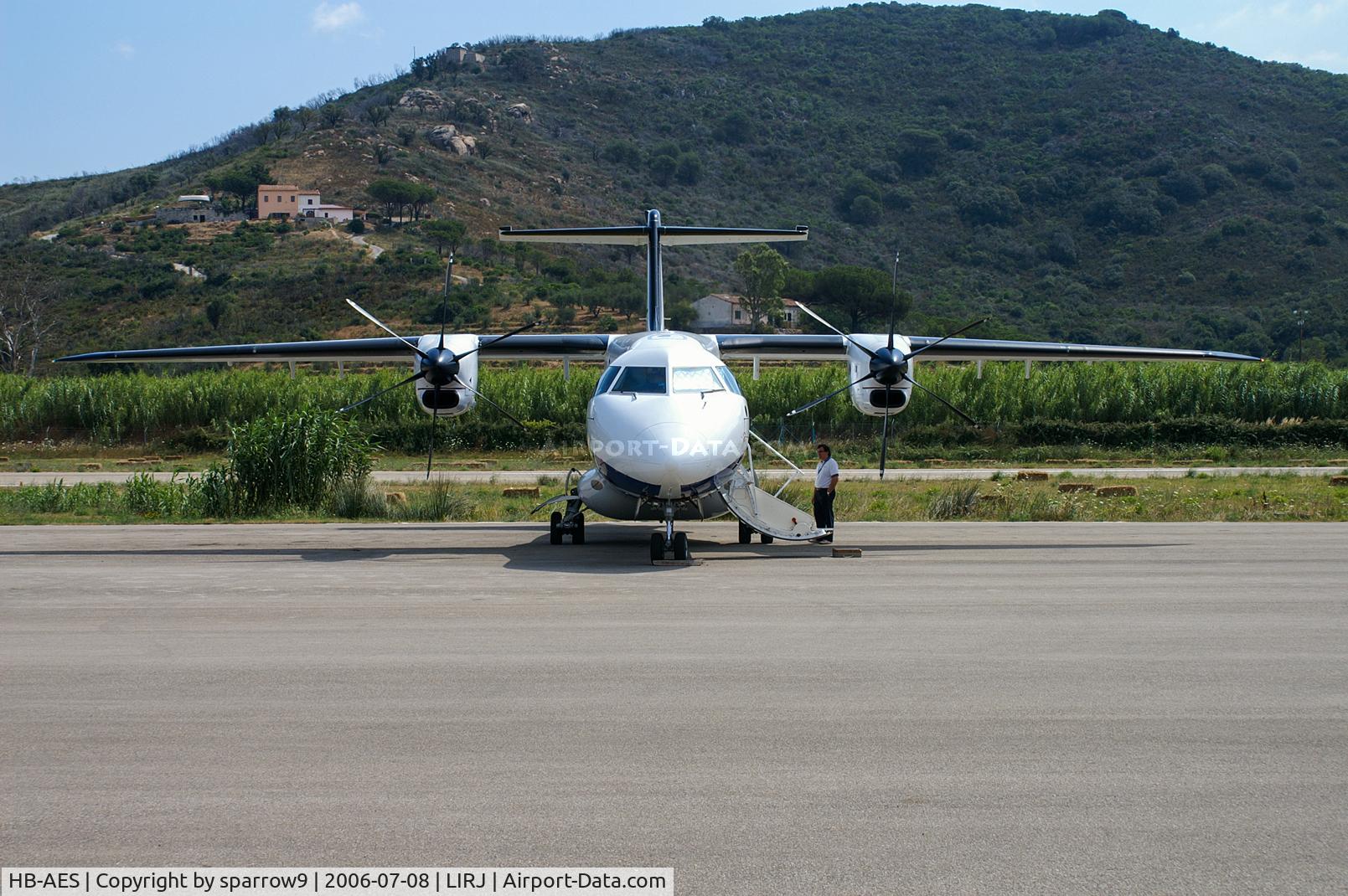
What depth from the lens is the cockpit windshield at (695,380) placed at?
1557cm

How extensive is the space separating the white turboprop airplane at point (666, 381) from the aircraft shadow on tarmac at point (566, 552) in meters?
0.40

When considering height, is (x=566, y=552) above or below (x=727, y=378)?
below

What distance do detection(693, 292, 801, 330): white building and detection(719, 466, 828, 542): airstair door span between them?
58973 mm

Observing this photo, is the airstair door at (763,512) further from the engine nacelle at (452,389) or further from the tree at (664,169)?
the tree at (664,169)

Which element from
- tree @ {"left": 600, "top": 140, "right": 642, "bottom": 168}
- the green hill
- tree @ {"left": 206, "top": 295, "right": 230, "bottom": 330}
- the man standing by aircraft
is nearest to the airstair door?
the man standing by aircraft

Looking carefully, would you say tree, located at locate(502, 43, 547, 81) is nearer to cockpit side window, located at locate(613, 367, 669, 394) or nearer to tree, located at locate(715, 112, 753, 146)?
tree, located at locate(715, 112, 753, 146)

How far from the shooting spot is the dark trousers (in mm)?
17750

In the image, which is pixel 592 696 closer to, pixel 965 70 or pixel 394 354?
pixel 394 354

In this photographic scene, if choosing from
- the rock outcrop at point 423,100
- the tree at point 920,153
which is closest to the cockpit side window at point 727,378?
the tree at point 920,153

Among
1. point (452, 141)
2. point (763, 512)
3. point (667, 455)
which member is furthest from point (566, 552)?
point (452, 141)

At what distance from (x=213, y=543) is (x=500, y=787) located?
12998 mm

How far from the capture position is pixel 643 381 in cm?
1558

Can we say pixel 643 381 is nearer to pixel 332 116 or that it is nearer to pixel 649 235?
Result: pixel 649 235

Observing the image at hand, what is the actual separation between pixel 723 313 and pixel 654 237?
200 feet
